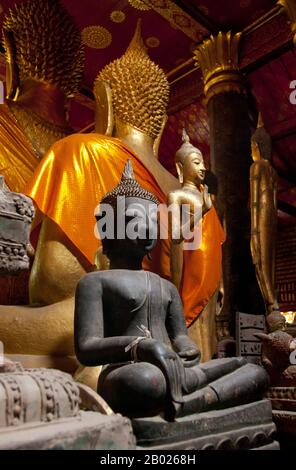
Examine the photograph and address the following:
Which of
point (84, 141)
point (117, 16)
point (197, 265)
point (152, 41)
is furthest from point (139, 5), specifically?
point (197, 265)

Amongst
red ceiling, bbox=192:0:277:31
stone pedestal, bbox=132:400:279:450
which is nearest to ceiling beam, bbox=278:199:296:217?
red ceiling, bbox=192:0:277:31

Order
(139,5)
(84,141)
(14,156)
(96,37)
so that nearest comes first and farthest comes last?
(84,141)
(14,156)
(139,5)
(96,37)

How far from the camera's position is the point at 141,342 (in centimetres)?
140

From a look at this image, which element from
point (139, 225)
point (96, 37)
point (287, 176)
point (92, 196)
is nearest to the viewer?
point (139, 225)

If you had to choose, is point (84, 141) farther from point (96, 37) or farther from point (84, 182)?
point (96, 37)

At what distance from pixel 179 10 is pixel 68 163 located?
3.09 metres

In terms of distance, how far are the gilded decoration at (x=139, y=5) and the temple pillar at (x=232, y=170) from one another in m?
0.74

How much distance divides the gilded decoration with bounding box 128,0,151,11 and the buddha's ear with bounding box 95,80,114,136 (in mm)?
2300

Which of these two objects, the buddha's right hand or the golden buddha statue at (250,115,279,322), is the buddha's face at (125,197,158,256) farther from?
the golden buddha statue at (250,115,279,322)

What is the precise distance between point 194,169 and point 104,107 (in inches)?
28.2

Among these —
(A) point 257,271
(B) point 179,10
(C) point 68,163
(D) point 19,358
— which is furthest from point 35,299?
(B) point 179,10

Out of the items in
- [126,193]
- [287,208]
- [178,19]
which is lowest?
[126,193]

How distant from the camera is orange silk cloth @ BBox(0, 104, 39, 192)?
253 centimetres

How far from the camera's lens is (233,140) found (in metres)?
4.52
